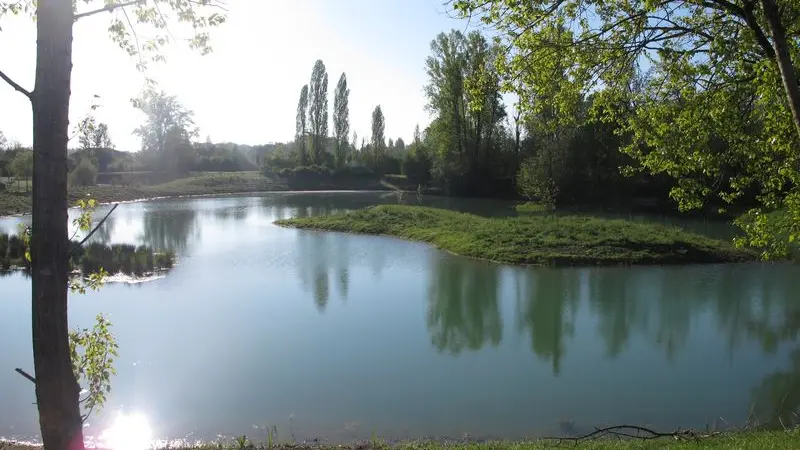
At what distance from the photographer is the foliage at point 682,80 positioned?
6.57 meters

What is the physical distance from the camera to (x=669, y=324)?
12633 millimetres

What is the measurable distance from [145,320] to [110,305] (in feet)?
6.04

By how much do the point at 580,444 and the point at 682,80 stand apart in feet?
15.2

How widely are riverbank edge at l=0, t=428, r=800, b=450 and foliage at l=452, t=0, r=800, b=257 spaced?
3.12 metres

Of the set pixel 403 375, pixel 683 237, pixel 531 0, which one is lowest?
pixel 403 375

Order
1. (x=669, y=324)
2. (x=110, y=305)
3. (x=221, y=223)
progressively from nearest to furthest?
(x=669, y=324) → (x=110, y=305) → (x=221, y=223)

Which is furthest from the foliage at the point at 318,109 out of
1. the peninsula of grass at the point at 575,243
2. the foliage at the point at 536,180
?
the peninsula of grass at the point at 575,243

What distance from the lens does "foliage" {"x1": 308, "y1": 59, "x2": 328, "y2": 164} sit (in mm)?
69125

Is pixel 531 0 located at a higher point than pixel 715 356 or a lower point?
higher

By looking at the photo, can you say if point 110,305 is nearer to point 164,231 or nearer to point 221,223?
point 164,231

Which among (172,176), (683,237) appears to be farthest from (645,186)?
(172,176)

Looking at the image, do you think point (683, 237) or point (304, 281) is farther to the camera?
point (683, 237)

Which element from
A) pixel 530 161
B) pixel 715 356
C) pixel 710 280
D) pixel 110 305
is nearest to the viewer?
pixel 715 356

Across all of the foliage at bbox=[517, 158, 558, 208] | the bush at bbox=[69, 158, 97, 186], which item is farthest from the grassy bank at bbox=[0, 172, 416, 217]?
the foliage at bbox=[517, 158, 558, 208]
